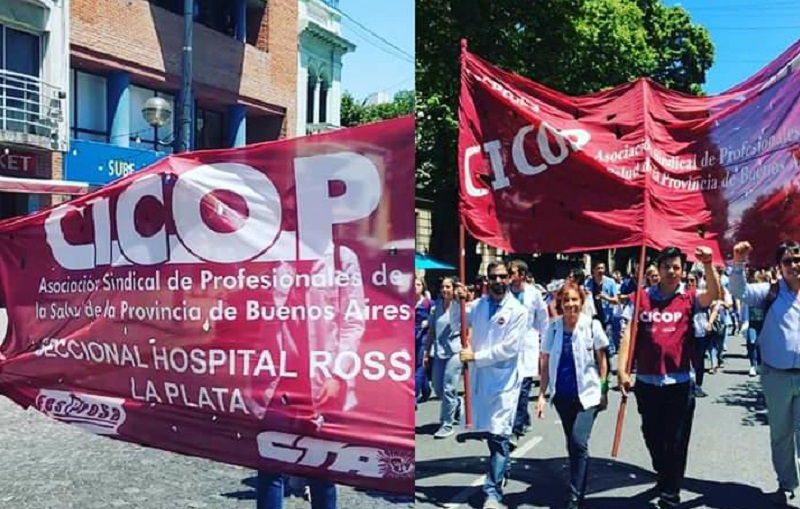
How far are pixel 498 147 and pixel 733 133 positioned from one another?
50.7 inches

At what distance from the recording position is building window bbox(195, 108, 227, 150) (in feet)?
11.9

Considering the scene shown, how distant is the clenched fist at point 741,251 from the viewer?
4.19m

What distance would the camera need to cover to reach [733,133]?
4.43 meters

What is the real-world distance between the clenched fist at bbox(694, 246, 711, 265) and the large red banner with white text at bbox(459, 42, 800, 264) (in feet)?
0.58

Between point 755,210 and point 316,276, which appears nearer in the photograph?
point 316,276

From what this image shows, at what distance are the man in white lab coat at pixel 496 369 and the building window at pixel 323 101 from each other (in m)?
2.01

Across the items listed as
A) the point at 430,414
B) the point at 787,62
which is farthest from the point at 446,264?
the point at 430,414

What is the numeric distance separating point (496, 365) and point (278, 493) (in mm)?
1648

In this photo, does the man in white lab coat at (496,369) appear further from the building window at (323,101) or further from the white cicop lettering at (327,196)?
the white cicop lettering at (327,196)

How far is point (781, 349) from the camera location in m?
4.40

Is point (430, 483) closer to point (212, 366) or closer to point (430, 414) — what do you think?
point (430, 414)

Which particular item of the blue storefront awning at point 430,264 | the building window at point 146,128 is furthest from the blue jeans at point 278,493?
the building window at point 146,128

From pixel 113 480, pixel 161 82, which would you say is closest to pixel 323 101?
pixel 161 82

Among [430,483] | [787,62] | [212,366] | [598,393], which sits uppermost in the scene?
[787,62]
